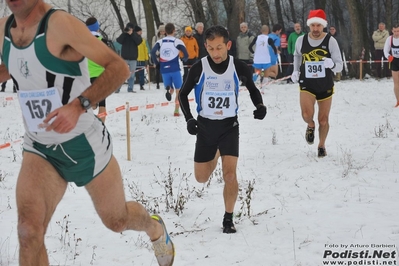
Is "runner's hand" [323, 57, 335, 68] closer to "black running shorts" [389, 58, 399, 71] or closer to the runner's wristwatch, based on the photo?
"black running shorts" [389, 58, 399, 71]

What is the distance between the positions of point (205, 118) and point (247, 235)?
119 cm

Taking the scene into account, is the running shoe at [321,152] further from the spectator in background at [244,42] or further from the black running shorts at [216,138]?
the spectator in background at [244,42]

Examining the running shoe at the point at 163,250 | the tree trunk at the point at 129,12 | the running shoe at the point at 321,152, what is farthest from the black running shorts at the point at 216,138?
the tree trunk at the point at 129,12

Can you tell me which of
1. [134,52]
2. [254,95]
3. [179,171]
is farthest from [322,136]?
[134,52]

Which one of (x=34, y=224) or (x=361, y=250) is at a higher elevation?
(x=34, y=224)

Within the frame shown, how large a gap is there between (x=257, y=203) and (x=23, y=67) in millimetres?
3686

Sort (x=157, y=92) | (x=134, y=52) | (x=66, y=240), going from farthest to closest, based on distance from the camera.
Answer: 1. (x=157, y=92)
2. (x=134, y=52)
3. (x=66, y=240)

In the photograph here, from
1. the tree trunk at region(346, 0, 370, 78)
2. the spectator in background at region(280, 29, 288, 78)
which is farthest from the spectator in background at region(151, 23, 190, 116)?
the tree trunk at region(346, 0, 370, 78)

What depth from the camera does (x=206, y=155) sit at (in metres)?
5.91

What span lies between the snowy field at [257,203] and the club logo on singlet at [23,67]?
1.86 m

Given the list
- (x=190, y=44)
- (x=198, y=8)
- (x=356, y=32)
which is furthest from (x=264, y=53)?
(x=198, y=8)

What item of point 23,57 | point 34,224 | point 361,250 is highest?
point 23,57

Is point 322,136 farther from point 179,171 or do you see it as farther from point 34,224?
point 34,224

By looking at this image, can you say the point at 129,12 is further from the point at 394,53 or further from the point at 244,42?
the point at 394,53
